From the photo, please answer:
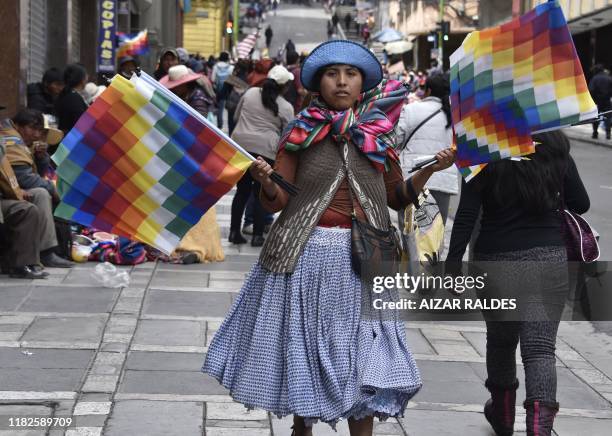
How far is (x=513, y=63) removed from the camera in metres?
4.57

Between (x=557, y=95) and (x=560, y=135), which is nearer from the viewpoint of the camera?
(x=557, y=95)

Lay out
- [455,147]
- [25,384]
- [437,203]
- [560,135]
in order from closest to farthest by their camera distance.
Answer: [455,147] < [560,135] < [25,384] < [437,203]

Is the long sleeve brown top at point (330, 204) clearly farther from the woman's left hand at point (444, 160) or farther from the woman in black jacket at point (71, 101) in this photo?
the woman in black jacket at point (71, 101)

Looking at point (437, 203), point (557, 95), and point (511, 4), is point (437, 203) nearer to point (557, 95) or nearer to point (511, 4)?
point (557, 95)

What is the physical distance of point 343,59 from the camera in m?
4.75

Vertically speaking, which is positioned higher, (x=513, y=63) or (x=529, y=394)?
(x=513, y=63)

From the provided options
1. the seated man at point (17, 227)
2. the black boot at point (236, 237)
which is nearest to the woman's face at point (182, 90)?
the seated man at point (17, 227)

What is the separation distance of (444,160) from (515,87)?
39 centimetres

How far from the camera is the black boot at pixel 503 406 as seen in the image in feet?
18.0

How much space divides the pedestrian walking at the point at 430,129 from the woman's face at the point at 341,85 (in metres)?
4.44

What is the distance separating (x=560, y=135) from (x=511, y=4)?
50519mm

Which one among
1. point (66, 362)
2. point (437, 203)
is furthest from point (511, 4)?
point (66, 362)

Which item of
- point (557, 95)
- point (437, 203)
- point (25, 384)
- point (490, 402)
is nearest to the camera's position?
point (557, 95)

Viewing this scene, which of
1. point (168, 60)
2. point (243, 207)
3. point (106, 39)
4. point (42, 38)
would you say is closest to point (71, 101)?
point (168, 60)
